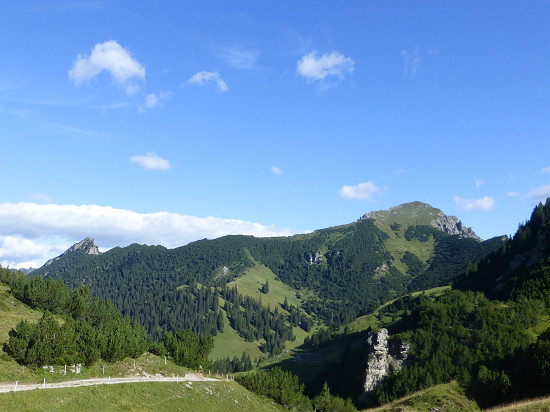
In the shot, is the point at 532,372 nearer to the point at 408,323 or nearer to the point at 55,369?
the point at 55,369

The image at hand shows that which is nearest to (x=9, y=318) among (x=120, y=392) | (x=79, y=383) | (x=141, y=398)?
(x=79, y=383)

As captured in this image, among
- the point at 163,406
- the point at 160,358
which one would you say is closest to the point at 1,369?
the point at 163,406

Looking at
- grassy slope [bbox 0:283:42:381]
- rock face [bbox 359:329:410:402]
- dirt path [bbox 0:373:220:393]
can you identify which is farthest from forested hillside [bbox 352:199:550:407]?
grassy slope [bbox 0:283:42:381]

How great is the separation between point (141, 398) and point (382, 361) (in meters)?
110

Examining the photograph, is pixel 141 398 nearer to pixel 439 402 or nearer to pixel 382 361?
pixel 439 402

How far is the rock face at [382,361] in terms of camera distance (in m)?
148

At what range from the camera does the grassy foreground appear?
161 feet

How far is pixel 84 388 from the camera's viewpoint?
58.2 meters

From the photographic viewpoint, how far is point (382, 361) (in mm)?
150625

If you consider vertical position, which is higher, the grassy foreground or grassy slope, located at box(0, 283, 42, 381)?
grassy slope, located at box(0, 283, 42, 381)

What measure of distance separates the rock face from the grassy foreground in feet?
218

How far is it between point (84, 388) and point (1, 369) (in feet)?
44.2

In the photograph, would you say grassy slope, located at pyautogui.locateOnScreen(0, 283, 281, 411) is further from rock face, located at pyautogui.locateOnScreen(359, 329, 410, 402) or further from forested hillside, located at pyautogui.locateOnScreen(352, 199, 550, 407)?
rock face, located at pyautogui.locateOnScreen(359, 329, 410, 402)

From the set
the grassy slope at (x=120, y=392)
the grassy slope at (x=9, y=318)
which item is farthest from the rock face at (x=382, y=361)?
the grassy slope at (x=9, y=318)
